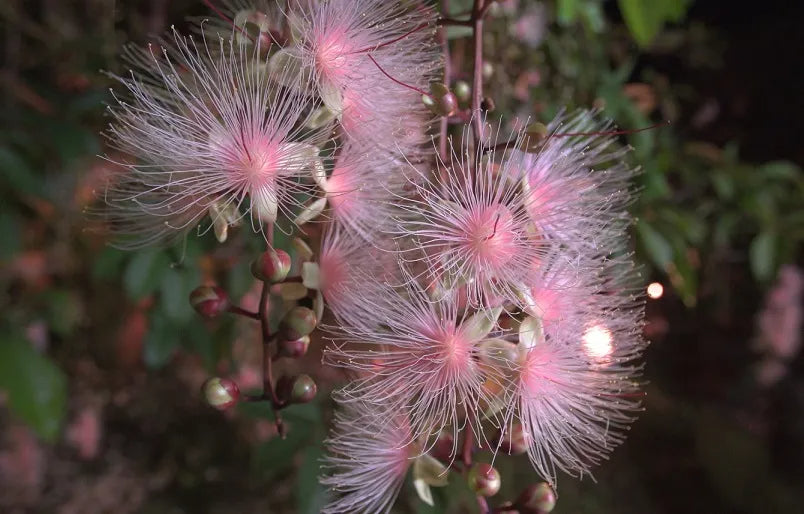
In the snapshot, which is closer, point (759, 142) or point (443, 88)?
point (443, 88)

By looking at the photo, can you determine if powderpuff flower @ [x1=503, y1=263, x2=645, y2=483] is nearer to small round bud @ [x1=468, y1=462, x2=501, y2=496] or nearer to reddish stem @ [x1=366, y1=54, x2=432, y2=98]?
small round bud @ [x1=468, y1=462, x2=501, y2=496]

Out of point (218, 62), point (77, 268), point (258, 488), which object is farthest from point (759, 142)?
point (77, 268)

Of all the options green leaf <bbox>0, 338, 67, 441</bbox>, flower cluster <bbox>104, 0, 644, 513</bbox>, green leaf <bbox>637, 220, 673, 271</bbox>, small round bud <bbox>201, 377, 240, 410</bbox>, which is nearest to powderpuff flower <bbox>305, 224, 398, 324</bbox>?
→ flower cluster <bbox>104, 0, 644, 513</bbox>

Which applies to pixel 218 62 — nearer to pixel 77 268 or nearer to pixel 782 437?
pixel 77 268

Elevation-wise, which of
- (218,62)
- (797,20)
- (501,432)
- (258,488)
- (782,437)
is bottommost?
(782,437)

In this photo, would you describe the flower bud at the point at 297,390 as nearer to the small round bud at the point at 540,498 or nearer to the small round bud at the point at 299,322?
the small round bud at the point at 299,322
